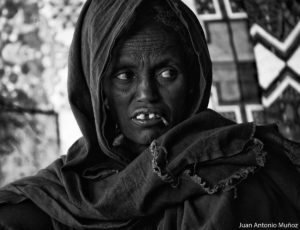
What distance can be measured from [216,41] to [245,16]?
255 millimetres

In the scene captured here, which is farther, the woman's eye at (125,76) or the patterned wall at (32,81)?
the patterned wall at (32,81)

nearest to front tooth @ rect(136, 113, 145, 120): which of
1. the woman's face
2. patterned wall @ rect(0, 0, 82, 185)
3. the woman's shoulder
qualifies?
the woman's face

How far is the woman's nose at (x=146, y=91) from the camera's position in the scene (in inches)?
78.8

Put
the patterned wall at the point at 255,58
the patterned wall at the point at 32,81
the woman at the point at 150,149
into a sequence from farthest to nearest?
the patterned wall at the point at 255,58
the patterned wall at the point at 32,81
the woman at the point at 150,149

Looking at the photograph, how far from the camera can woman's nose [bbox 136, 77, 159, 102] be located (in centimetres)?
200

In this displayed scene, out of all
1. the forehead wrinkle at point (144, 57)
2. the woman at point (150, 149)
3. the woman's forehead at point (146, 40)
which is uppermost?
the woman's forehead at point (146, 40)

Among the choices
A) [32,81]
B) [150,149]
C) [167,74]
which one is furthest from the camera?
[32,81]

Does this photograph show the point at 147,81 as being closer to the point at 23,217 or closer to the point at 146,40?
the point at 146,40

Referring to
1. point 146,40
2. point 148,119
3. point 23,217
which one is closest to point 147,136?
point 148,119

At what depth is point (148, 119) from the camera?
2037mm

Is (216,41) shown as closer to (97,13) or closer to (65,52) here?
(65,52)

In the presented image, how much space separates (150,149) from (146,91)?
0.58 ft

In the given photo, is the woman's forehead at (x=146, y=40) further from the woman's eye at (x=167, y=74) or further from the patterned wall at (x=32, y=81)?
the patterned wall at (x=32, y=81)

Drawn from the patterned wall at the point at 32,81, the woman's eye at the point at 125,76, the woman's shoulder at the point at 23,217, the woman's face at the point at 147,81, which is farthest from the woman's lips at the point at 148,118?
the patterned wall at the point at 32,81
